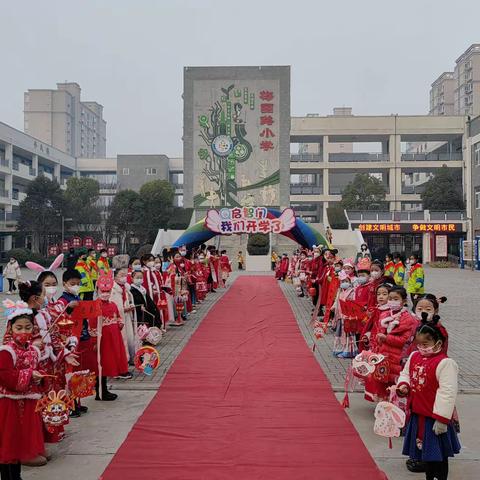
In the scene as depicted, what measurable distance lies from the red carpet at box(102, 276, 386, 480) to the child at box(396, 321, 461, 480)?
0.44m

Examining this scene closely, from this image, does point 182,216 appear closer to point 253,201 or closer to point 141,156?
point 253,201

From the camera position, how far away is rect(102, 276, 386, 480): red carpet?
421 centimetres

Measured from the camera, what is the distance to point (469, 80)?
74.6 m

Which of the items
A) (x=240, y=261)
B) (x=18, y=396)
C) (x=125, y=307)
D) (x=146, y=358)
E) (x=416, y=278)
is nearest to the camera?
(x=18, y=396)

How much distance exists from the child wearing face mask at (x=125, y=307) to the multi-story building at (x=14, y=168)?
3567 centimetres

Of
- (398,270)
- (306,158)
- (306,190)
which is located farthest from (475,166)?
(398,270)

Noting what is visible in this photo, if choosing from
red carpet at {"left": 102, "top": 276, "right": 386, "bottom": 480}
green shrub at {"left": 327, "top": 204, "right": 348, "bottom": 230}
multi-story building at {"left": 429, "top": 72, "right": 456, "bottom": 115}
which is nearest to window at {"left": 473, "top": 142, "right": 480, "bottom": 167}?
green shrub at {"left": 327, "top": 204, "right": 348, "bottom": 230}

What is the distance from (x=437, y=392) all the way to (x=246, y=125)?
36615 mm

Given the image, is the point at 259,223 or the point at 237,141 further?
the point at 237,141

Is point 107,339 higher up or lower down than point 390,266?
lower down

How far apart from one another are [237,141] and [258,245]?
10140 mm

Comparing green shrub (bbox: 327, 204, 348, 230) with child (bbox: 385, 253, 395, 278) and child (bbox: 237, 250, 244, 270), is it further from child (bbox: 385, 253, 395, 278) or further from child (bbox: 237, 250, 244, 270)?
child (bbox: 385, 253, 395, 278)

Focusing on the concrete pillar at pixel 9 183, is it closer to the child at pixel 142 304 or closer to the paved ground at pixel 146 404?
the paved ground at pixel 146 404

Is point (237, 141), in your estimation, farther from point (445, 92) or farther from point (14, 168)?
point (445, 92)
